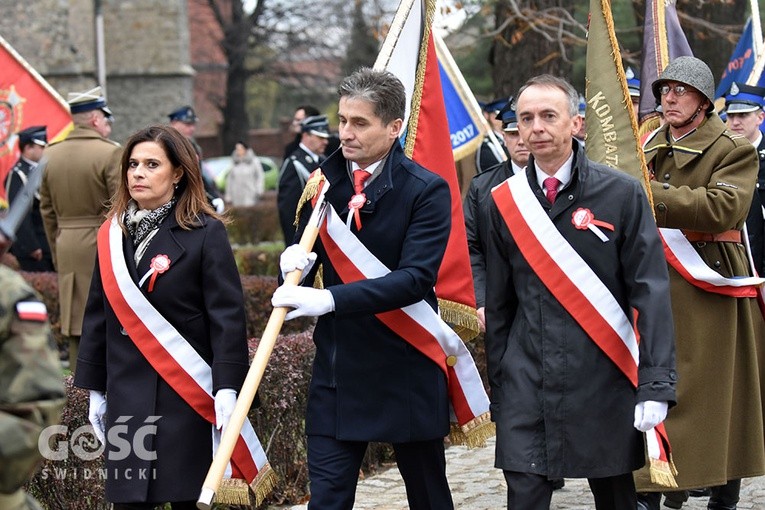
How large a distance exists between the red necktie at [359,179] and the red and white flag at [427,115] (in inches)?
26.5

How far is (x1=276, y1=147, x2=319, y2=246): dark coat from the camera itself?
37.2ft

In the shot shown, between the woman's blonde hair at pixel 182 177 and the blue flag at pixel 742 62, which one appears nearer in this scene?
the woman's blonde hair at pixel 182 177

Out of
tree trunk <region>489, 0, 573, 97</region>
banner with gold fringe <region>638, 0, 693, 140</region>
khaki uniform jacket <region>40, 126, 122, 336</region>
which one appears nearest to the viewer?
banner with gold fringe <region>638, 0, 693, 140</region>

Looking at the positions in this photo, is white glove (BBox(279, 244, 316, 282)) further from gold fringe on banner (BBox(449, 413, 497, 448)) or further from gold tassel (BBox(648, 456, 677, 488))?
gold tassel (BBox(648, 456, 677, 488))

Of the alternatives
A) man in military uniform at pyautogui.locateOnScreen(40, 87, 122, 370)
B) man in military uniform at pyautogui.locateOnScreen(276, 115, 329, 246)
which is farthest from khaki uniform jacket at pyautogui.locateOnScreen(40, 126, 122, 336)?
man in military uniform at pyautogui.locateOnScreen(276, 115, 329, 246)

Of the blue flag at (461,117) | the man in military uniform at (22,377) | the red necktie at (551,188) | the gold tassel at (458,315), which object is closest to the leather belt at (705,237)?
the gold tassel at (458,315)

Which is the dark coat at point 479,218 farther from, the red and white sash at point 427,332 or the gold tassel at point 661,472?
the gold tassel at point 661,472

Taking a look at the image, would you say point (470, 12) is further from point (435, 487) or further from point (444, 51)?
point (435, 487)

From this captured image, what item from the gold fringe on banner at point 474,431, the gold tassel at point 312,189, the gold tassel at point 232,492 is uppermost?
the gold tassel at point 312,189

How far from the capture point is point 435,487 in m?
5.02

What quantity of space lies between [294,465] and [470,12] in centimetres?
662

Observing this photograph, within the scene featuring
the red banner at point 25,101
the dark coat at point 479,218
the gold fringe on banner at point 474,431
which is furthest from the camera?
the red banner at point 25,101

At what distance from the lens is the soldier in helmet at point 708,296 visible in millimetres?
6121

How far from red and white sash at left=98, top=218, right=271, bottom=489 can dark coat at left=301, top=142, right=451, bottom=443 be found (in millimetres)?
381
